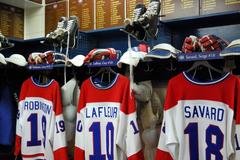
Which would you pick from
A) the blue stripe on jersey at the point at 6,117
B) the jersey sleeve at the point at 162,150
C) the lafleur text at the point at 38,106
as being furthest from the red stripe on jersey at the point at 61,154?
the jersey sleeve at the point at 162,150

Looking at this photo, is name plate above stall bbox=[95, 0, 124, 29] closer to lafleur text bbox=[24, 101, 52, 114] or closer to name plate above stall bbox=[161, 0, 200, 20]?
name plate above stall bbox=[161, 0, 200, 20]

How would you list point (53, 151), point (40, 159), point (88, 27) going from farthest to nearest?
point (88, 27) < point (40, 159) < point (53, 151)

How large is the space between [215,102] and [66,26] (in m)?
1.07

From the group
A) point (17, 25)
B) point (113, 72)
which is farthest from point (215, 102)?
point (17, 25)

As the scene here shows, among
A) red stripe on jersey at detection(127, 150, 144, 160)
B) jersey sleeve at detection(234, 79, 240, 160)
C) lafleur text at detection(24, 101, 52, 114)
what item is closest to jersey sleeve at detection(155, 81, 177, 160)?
red stripe on jersey at detection(127, 150, 144, 160)

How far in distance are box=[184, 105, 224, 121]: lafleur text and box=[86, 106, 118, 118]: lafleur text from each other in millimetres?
429

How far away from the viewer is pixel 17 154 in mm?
2234

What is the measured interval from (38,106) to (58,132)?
268mm

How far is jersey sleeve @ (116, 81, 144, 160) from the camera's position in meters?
1.74

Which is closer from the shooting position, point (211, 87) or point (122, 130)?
point (211, 87)

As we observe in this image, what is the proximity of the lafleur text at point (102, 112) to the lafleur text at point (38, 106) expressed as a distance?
305mm

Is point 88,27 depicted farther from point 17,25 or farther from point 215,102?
point 215,102

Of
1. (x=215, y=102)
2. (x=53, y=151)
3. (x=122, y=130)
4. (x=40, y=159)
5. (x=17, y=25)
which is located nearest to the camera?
(x=215, y=102)

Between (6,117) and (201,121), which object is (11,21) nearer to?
(6,117)
